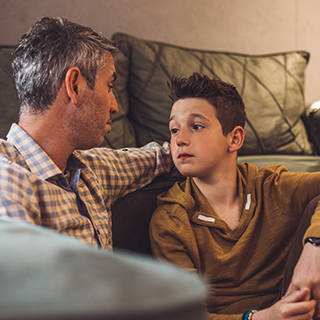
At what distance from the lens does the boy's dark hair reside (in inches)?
44.2

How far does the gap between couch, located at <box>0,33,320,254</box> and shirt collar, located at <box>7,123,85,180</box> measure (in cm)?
30

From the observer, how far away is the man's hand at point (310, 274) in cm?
75

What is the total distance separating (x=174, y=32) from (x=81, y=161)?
58.1 inches

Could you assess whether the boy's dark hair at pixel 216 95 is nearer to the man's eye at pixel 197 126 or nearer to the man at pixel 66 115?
the man's eye at pixel 197 126

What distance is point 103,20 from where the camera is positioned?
1.96 m

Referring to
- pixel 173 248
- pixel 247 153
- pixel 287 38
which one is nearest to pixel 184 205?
pixel 173 248

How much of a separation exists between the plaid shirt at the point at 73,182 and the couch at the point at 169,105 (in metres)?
0.07

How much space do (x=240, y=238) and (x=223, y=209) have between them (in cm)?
12

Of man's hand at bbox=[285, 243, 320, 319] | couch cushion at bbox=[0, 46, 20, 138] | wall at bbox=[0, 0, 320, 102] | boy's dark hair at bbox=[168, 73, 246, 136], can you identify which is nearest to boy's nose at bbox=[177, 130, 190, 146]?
boy's dark hair at bbox=[168, 73, 246, 136]

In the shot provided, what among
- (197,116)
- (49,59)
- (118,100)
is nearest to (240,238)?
(197,116)

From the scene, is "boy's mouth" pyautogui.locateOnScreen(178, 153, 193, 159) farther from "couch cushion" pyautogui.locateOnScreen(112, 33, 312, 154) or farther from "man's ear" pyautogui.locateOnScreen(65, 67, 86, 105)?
"couch cushion" pyautogui.locateOnScreen(112, 33, 312, 154)

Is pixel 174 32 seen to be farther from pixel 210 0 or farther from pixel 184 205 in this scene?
pixel 184 205

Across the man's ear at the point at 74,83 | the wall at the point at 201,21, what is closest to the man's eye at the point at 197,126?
the man's ear at the point at 74,83

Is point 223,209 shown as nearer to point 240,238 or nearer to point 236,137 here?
point 240,238
